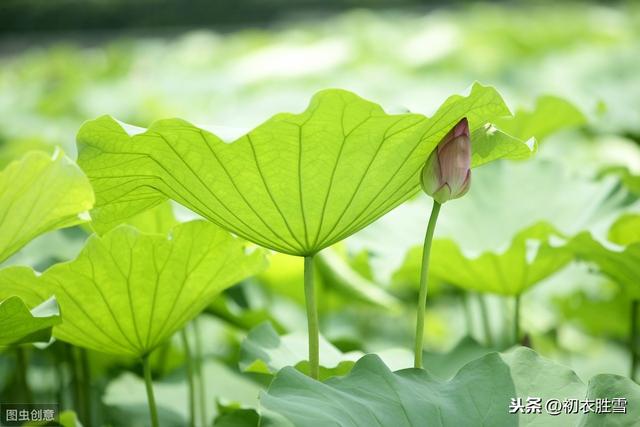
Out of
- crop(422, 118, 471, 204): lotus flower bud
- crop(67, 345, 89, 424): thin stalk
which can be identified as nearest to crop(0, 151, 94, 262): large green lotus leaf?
crop(422, 118, 471, 204): lotus flower bud

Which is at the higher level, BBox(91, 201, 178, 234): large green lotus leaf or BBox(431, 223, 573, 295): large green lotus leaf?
BBox(91, 201, 178, 234): large green lotus leaf

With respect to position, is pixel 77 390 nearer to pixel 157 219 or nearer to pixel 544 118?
pixel 157 219

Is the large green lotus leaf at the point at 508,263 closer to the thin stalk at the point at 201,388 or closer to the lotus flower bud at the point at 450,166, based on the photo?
the lotus flower bud at the point at 450,166

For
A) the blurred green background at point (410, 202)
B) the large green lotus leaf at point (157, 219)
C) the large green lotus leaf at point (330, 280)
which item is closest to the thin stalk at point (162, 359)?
the blurred green background at point (410, 202)

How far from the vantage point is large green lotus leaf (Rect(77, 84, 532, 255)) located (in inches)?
33.8

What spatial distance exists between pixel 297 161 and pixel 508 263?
0.48 m

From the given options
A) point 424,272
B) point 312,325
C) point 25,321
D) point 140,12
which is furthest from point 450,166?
point 140,12

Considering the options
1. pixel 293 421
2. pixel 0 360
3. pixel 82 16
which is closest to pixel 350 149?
pixel 293 421

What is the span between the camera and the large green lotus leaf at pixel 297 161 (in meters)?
0.86

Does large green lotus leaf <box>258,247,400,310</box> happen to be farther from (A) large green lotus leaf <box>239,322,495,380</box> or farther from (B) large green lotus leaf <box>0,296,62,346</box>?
(B) large green lotus leaf <box>0,296,62,346</box>

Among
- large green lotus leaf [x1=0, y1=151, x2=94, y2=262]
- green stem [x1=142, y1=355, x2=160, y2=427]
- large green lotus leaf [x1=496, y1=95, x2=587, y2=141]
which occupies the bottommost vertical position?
green stem [x1=142, y1=355, x2=160, y2=427]

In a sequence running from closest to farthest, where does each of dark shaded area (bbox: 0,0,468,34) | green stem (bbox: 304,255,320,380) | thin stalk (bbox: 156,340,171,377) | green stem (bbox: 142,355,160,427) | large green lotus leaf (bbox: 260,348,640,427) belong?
1. large green lotus leaf (bbox: 260,348,640,427)
2. green stem (bbox: 304,255,320,380)
3. green stem (bbox: 142,355,160,427)
4. thin stalk (bbox: 156,340,171,377)
5. dark shaded area (bbox: 0,0,468,34)

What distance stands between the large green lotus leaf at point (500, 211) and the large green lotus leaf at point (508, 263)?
143mm

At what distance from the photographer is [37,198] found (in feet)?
2.86
